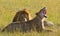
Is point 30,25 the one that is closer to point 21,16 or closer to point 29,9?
point 21,16

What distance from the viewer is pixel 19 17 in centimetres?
1042

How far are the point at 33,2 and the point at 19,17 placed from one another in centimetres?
465

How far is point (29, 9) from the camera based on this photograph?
43.3ft

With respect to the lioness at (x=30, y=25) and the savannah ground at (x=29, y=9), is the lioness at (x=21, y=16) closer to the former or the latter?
the savannah ground at (x=29, y=9)

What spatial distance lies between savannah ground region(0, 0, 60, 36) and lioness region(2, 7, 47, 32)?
0.46 m

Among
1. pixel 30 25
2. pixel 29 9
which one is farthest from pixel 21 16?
pixel 29 9

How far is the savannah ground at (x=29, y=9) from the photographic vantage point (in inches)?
354

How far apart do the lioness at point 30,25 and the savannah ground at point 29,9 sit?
0.46m

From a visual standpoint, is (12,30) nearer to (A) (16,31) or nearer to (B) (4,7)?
(A) (16,31)

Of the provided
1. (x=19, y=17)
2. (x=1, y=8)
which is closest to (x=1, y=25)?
(x=19, y=17)

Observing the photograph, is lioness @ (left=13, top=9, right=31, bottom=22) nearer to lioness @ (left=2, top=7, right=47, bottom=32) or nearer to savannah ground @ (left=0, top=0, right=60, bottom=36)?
savannah ground @ (left=0, top=0, right=60, bottom=36)

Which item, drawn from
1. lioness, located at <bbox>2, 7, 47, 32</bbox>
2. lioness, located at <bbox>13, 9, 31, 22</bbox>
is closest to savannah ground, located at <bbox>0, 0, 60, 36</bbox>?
lioness, located at <bbox>13, 9, 31, 22</bbox>

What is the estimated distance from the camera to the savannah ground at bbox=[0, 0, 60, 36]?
899 cm

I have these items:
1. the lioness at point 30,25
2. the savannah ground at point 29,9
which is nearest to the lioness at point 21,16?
the savannah ground at point 29,9
